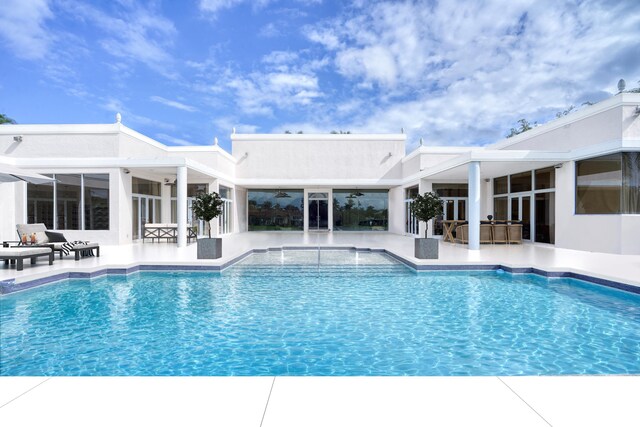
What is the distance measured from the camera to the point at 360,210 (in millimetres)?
22312

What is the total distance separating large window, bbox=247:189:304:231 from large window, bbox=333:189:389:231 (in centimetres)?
233

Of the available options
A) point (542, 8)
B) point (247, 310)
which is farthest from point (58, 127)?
point (542, 8)

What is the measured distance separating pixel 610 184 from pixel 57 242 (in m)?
15.6

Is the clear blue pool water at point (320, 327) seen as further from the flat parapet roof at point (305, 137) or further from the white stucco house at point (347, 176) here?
the flat parapet roof at point (305, 137)

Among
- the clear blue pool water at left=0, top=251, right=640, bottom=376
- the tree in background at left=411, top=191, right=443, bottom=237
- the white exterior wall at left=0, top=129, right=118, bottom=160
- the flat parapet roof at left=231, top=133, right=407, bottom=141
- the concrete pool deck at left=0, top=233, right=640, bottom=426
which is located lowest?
the clear blue pool water at left=0, top=251, right=640, bottom=376

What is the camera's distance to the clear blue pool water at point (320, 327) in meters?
3.38

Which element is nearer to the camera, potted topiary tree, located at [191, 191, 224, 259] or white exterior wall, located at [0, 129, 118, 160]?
potted topiary tree, located at [191, 191, 224, 259]

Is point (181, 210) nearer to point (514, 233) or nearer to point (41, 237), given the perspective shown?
point (41, 237)

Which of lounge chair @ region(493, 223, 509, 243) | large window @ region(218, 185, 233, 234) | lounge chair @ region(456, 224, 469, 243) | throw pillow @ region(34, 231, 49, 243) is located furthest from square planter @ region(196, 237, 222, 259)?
lounge chair @ region(493, 223, 509, 243)

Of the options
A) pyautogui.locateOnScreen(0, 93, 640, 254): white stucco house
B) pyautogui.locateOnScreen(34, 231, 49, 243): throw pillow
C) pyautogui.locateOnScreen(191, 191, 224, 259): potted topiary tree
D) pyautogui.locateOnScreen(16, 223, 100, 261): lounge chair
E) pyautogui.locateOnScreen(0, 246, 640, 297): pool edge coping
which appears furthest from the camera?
pyautogui.locateOnScreen(0, 93, 640, 254): white stucco house

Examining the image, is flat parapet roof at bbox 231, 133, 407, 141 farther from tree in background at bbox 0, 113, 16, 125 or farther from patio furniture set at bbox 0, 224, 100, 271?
tree in background at bbox 0, 113, 16, 125

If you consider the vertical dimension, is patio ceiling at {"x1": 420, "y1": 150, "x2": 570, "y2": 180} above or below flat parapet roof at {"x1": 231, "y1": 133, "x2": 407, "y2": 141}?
below

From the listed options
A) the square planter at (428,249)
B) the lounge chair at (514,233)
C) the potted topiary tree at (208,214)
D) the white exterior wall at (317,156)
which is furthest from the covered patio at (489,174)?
the potted topiary tree at (208,214)

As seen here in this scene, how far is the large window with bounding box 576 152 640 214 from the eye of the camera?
978 centimetres
